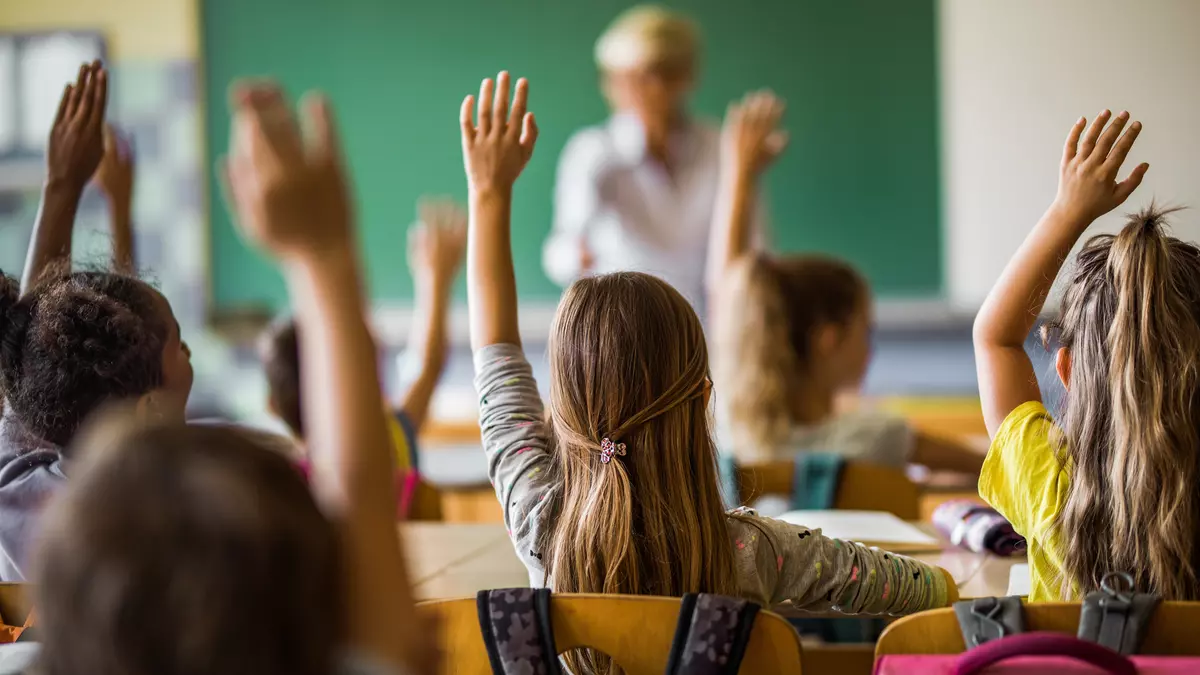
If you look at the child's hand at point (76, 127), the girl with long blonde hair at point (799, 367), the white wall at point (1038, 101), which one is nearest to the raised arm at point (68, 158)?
the child's hand at point (76, 127)

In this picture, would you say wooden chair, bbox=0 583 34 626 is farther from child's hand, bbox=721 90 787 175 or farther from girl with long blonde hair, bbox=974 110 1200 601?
child's hand, bbox=721 90 787 175

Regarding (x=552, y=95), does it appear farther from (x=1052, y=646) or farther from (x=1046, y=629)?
(x=1052, y=646)

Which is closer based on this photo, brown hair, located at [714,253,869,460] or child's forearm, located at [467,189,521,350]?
child's forearm, located at [467,189,521,350]

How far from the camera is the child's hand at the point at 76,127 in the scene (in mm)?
1930

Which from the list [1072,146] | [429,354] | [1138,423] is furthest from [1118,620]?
[429,354]

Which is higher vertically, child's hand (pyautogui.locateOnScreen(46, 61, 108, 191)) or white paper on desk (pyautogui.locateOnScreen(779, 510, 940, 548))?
child's hand (pyautogui.locateOnScreen(46, 61, 108, 191))

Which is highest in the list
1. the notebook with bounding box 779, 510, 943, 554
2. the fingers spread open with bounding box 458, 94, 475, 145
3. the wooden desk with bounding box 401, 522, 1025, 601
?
the fingers spread open with bounding box 458, 94, 475, 145

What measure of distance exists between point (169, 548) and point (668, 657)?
540 millimetres

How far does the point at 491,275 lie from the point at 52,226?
0.80m

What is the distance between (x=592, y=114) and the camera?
5.26 metres

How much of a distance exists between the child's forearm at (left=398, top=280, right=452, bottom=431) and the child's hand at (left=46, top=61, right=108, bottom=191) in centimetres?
90

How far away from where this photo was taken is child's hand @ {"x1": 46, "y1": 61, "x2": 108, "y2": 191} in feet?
6.33

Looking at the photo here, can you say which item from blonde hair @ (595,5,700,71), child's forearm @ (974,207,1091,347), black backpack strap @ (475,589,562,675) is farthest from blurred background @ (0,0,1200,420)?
black backpack strap @ (475,589,562,675)

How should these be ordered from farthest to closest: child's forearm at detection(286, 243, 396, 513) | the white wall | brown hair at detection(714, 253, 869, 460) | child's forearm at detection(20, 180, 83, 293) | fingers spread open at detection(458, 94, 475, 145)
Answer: the white wall < brown hair at detection(714, 253, 869, 460) < child's forearm at detection(20, 180, 83, 293) < fingers spread open at detection(458, 94, 475, 145) < child's forearm at detection(286, 243, 396, 513)
